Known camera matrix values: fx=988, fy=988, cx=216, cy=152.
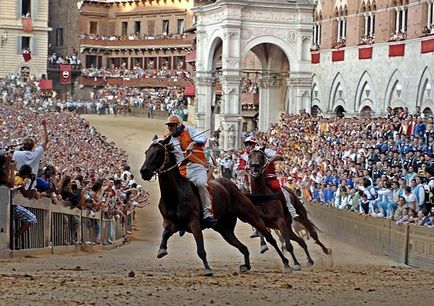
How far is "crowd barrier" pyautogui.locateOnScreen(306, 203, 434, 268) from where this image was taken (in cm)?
2185

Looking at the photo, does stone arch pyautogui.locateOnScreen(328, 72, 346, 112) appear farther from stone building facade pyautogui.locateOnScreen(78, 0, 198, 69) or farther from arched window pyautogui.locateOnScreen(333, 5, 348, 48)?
stone building facade pyautogui.locateOnScreen(78, 0, 198, 69)

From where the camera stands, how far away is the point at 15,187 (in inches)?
684

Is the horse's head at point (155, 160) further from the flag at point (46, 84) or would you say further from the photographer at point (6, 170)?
the flag at point (46, 84)

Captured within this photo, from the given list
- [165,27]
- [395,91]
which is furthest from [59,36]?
[395,91]

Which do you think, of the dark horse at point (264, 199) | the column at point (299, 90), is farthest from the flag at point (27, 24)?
the dark horse at point (264, 199)

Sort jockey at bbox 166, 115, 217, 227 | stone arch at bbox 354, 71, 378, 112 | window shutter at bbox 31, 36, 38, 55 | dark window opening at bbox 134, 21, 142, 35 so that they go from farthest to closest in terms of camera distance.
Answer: dark window opening at bbox 134, 21, 142, 35 → window shutter at bbox 31, 36, 38, 55 → stone arch at bbox 354, 71, 378, 112 → jockey at bbox 166, 115, 217, 227

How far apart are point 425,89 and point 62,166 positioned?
53.4ft

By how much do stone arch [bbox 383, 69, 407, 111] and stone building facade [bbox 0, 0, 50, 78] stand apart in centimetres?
4971

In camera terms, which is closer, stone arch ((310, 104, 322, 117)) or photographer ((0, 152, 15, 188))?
photographer ((0, 152, 15, 188))

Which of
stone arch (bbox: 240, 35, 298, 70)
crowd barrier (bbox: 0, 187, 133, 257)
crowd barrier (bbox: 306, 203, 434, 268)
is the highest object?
stone arch (bbox: 240, 35, 298, 70)

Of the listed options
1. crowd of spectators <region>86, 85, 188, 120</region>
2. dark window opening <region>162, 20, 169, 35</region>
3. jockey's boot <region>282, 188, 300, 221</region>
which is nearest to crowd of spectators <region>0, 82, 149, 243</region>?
jockey's boot <region>282, 188, 300, 221</region>

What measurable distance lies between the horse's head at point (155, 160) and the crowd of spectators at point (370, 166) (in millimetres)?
8826

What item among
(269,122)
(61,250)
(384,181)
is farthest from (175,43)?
(61,250)

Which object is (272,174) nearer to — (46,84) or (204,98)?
(204,98)
